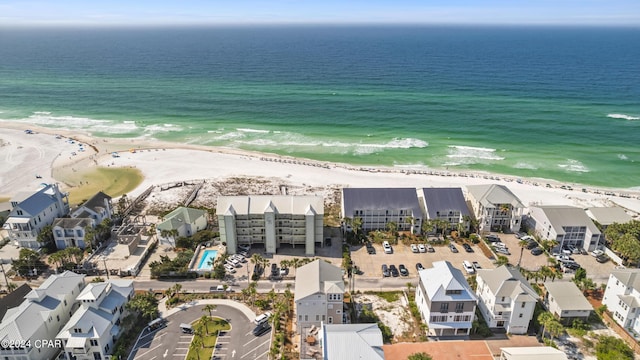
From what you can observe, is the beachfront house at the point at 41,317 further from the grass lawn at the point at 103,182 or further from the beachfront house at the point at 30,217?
the grass lawn at the point at 103,182

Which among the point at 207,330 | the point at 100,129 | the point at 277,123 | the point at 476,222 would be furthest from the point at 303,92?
the point at 207,330

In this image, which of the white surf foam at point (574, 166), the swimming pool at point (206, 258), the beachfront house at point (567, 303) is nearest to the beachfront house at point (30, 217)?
the swimming pool at point (206, 258)

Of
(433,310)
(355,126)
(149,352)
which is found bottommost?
(149,352)

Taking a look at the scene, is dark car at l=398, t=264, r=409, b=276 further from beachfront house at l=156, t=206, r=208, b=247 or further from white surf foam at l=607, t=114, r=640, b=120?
white surf foam at l=607, t=114, r=640, b=120

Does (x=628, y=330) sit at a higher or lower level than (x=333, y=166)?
lower

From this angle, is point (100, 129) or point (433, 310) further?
point (100, 129)

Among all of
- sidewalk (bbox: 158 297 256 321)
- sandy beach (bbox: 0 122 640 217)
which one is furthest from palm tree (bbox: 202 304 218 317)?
sandy beach (bbox: 0 122 640 217)

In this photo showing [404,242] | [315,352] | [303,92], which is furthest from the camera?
[303,92]

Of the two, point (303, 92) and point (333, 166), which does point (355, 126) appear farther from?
point (303, 92)

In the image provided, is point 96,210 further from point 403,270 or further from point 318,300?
point 403,270
